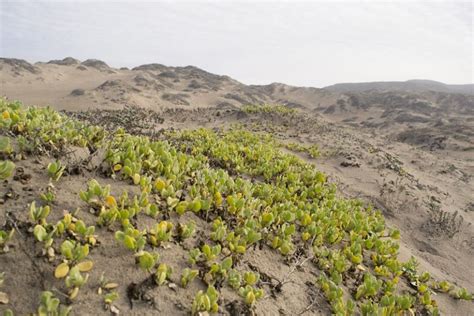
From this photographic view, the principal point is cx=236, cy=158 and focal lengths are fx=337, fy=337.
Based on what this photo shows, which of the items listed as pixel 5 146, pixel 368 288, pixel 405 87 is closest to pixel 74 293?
pixel 5 146

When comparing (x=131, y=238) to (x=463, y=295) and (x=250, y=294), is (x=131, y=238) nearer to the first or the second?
(x=250, y=294)

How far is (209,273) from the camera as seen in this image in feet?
10.8

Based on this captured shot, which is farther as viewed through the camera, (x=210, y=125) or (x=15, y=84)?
(x=15, y=84)

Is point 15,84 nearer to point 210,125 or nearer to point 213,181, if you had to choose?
point 210,125

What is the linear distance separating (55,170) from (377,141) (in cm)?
2003

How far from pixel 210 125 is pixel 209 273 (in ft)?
52.5

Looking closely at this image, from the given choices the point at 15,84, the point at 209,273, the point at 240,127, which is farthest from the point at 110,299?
the point at 15,84

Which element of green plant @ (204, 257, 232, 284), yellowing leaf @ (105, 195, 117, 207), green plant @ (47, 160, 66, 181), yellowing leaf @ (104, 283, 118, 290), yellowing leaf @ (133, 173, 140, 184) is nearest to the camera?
yellowing leaf @ (104, 283, 118, 290)

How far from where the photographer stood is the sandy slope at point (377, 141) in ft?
26.5

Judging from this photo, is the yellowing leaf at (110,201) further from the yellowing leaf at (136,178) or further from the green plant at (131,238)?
the yellowing leaf at (136,178)

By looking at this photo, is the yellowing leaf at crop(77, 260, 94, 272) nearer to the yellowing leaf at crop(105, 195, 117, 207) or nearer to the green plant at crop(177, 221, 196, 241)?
the yellowing leaf at crop(105, 195, 117, 207)

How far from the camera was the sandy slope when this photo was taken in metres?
8.08

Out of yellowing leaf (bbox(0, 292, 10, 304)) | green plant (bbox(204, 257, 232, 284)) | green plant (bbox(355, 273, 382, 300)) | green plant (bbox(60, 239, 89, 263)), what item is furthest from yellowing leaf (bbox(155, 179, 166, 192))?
green plant (bbox(355, 273, 382, 300))

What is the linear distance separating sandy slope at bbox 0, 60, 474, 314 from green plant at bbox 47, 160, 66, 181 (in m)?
5.44
